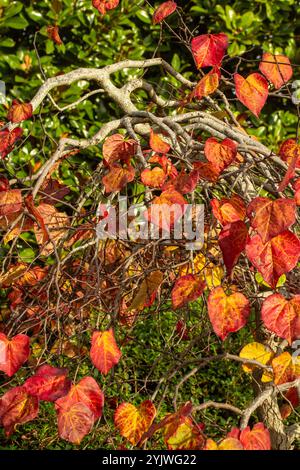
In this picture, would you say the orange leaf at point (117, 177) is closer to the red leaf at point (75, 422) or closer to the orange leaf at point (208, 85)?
the orange leaf at point (208, 85)

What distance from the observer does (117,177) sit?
5.75 feet

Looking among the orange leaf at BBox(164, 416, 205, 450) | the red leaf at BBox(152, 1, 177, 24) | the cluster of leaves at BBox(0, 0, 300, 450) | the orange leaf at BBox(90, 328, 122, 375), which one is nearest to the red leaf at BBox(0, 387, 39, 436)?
the cluster of leaves at BBox(0, 0, 300, 450)

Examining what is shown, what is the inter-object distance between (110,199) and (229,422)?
1.91 m

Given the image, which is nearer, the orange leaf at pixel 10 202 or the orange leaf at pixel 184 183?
the orange leaf at pixel 184 183

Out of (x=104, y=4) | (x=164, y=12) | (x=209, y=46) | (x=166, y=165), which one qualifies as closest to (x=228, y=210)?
(x=166, y=165)

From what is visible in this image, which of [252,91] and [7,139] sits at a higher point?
[7,139]

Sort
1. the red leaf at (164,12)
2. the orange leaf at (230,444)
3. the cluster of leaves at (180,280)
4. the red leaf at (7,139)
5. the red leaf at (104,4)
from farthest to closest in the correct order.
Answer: the red leaf at (104,4), the red leaf at (164,12), the red leaf at (7,139), the cluster of leaves at (180,280), the orange leaf at (230,444)

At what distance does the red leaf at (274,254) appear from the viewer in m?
1.47

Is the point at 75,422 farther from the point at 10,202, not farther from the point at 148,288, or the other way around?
the point at 10,202

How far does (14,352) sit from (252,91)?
0.93 meters

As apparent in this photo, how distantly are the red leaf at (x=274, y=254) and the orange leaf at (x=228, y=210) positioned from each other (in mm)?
136

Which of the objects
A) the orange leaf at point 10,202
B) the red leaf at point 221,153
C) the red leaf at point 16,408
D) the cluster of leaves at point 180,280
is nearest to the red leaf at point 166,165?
the cluster of leaves at point 180,280

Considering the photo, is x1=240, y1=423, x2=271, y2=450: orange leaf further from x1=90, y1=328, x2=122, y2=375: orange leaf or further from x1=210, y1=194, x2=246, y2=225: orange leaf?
x1=210, y1=194, x2=246, y2=225: orange leaf
